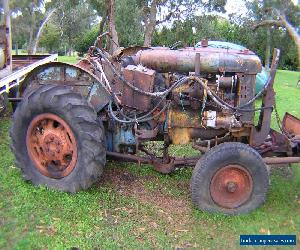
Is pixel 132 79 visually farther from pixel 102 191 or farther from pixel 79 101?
pixel 102 191

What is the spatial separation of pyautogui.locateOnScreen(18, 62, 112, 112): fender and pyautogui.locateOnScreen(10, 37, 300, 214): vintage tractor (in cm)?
1

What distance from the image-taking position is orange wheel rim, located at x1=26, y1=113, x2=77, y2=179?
4.55 meters

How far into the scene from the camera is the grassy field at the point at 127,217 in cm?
380

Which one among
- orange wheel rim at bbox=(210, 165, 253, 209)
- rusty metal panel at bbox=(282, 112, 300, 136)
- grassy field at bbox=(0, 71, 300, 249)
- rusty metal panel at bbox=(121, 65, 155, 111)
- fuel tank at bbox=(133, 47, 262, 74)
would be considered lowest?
grassy field at bbox=(0, 71, 300, 249)

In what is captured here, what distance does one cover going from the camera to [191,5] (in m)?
24.1

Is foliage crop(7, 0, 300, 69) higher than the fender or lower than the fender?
higher

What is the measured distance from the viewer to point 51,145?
461 centimetres

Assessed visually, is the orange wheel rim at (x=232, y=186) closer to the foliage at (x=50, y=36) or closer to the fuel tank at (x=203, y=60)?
the fuel tank at (x=203, y=60)

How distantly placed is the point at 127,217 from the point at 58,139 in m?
1.16

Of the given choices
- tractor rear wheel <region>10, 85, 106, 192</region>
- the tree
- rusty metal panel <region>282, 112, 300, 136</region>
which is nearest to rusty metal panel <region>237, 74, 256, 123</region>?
rusty metal panel <region>282, 112, 300, 136</region>

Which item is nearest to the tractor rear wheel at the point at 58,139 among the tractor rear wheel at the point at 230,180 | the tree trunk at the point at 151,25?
the tractor rear wheel at the point at 230,180

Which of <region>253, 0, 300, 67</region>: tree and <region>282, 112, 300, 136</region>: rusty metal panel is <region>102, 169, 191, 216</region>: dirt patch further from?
<region>253, 0, 300, 67</region>: tree

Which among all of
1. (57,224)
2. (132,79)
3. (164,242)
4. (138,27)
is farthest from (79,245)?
(138,27)

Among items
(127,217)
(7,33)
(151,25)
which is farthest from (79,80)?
(151,25)
